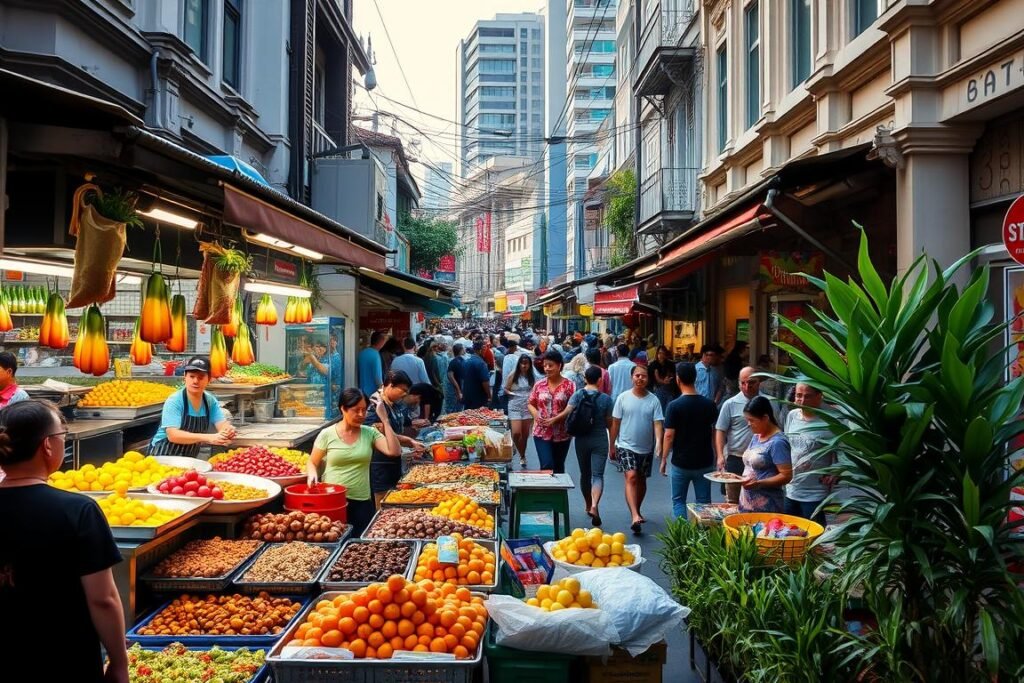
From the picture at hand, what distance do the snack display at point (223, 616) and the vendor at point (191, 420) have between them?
2.52 meters

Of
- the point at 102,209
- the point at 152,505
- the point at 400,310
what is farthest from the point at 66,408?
the point at 400,310

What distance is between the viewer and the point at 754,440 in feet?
23.9

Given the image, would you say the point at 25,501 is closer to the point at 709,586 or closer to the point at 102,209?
the point at 102,209

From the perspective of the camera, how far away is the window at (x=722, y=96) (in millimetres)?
17984

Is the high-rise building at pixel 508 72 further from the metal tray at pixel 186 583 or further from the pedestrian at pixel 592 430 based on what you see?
the metal tray at pixel 186 583

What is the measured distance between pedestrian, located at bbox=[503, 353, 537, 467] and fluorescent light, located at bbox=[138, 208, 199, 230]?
7.13 metres

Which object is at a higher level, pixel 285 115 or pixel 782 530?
pixel 285 115

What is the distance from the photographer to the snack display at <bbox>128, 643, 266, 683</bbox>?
4211 millimetres

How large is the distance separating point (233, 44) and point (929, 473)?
53.6ft

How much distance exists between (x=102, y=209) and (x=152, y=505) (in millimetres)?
2133

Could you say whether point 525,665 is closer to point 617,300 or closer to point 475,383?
point 475,383

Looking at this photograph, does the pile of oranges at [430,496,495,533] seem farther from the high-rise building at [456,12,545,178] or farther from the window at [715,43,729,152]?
the high-rise building at [456,12,545,178]

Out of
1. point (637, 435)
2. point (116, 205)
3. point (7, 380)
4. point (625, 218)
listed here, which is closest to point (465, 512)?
point (637, 435)

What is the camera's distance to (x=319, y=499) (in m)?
6.89
